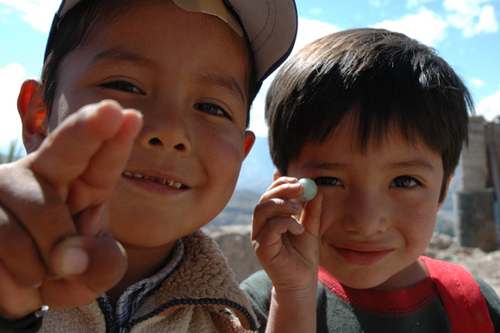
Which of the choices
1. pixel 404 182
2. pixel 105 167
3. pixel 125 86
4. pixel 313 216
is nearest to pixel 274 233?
pixel 313 216

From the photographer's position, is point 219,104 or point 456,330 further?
point 456,330

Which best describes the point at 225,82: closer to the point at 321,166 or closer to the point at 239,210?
the point at 321,166

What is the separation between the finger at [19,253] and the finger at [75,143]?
3.1 inches

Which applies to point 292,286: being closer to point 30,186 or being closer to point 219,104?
point 219,104

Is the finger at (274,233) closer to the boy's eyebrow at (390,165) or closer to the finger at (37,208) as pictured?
the boy's eyebrow at (390,165)

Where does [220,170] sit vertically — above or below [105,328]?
above

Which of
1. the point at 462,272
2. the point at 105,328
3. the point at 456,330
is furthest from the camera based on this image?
the point at 462,272

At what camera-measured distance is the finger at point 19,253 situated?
0.59 m

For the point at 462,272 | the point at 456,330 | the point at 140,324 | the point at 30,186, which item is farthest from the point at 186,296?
the point at 462,272

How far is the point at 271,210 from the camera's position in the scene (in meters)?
1.48

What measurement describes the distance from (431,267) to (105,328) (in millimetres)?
1482

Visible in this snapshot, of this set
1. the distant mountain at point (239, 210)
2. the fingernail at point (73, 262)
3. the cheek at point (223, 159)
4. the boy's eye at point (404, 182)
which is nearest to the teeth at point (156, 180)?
the cheek at point (223, 159)

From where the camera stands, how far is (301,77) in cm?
171

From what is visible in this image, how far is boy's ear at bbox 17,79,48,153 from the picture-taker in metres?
1.31
